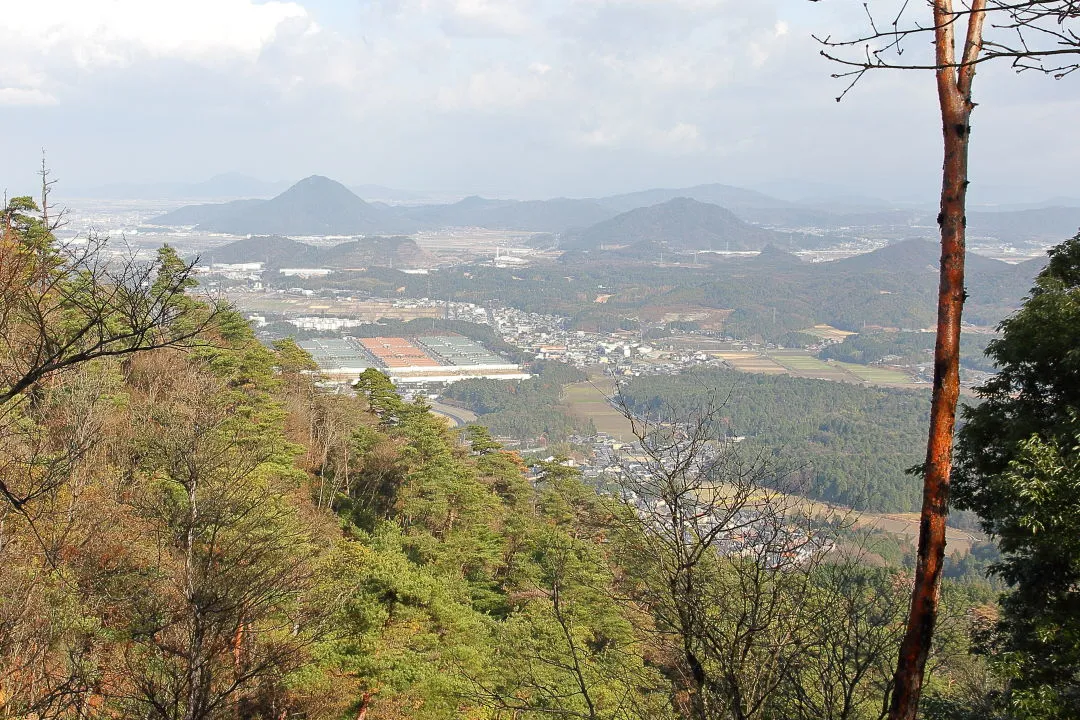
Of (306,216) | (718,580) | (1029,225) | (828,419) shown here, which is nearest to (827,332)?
(828,419)

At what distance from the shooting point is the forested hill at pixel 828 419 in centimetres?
3195

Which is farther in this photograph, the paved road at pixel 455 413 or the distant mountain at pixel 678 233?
the distant mountain at pixel 678 233

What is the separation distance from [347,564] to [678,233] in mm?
136440

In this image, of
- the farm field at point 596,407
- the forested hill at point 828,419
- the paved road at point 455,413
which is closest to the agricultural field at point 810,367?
the forested hill at point 828,419

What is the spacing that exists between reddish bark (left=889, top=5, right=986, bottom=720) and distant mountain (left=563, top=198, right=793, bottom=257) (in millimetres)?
122014

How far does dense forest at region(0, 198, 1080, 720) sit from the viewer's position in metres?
2.50

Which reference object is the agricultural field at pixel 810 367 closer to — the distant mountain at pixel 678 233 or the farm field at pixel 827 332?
the farm field at pixel 827 332

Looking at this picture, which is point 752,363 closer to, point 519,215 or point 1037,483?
point 1037,483

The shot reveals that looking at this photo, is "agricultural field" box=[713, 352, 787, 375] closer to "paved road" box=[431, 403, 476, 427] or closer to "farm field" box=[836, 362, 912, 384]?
"farm field" box=[836, 362, 912, 384]

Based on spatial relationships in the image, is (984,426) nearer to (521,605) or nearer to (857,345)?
(521,605)

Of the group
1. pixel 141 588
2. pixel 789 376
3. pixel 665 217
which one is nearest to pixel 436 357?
pixel 789 376

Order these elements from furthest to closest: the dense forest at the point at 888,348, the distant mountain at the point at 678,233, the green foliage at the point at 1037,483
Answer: the distant mountain at the point at 678,233 < the dense forest at the point at 888,348 < the green foliage at the point at 1037,483

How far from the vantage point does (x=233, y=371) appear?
12844mm

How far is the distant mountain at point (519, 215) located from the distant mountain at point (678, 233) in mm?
23710
